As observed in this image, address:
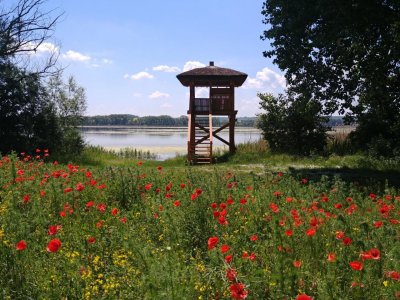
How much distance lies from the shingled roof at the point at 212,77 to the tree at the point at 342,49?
956 cm

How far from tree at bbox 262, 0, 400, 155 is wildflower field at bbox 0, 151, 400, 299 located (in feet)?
22.1

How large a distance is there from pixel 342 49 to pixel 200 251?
31.5 ft

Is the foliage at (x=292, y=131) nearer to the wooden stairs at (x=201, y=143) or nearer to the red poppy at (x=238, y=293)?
the wooden stairs at (x=201, y=143)

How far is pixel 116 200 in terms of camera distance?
277 inches

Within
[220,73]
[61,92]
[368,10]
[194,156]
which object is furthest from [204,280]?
[61,92]

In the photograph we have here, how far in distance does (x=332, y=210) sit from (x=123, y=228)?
9.21 ft

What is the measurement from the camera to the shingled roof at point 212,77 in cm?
2320

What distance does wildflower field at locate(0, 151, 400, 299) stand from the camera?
10.1 feet

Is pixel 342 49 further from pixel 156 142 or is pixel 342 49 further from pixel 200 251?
pixel 156 142

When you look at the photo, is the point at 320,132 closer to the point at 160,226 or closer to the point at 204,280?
the point at 160,226

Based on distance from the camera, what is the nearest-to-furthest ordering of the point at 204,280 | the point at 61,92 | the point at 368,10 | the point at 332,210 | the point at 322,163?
the point at 204,280 < the point at 332,210 < the point at 368,10 < the point at 322,163 < the point at 61,92

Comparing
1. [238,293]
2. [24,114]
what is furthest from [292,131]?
[238,293]

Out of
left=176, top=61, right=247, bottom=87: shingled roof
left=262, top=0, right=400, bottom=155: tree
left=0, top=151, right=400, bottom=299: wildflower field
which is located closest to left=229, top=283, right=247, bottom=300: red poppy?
left=0, top=151, right=400, bottom=299: wildflower field

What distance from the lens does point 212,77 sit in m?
23.5
